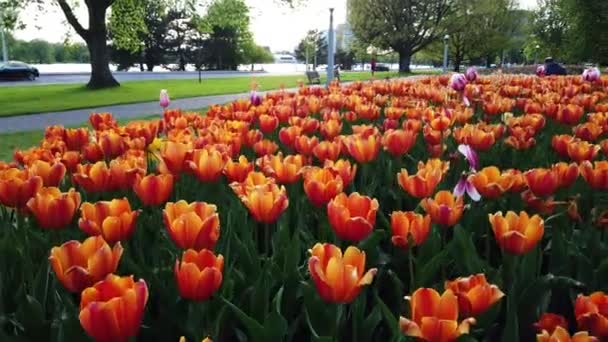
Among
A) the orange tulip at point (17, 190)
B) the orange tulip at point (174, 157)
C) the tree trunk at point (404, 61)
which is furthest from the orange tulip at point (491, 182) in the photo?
the tree trunk at point (404, 61)

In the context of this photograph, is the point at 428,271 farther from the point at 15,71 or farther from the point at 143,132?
the point at 15,71

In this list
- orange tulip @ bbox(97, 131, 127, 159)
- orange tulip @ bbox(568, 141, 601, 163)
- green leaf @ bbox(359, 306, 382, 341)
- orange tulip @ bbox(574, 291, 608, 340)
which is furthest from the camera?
orange tulip @ bbox(97, 131, 127, 159)

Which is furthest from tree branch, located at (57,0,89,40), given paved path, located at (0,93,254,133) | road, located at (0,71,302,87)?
paved path, located at (0,93,254,133)


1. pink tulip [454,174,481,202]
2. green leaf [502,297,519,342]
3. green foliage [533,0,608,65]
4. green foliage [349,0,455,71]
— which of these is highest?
green foliage [349,0,455,71]

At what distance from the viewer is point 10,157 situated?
786cm

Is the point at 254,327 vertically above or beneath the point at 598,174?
beneath

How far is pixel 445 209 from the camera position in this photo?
167 centimetres

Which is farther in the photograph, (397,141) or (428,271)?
(397,141)

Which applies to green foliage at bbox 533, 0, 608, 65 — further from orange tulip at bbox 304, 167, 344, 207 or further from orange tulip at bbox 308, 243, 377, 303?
orange tulip at bbox 308, 243, 377, 303

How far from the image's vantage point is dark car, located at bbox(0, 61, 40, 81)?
117 feet

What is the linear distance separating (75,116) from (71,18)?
12.2m

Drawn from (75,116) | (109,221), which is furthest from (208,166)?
(75,116)

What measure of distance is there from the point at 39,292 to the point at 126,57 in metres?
65.3

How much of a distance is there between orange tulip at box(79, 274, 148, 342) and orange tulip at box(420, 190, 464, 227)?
0.93 m
